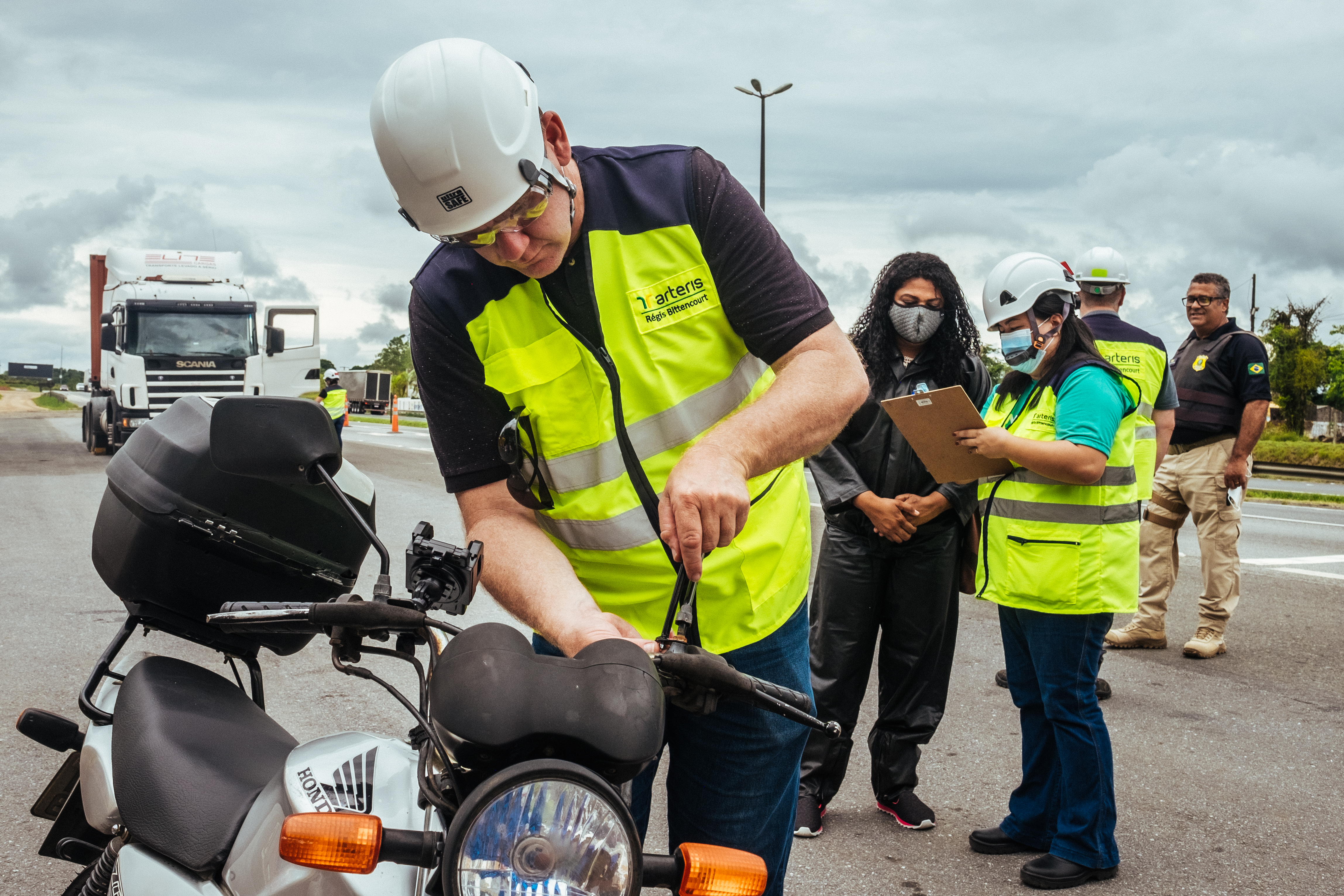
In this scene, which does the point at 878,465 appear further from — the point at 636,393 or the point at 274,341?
the point at 274,341

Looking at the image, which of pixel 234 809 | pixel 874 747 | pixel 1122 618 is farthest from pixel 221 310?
pixel 234 809

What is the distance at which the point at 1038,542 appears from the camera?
3822 mm

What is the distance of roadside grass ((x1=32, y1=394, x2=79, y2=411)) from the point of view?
6888cm

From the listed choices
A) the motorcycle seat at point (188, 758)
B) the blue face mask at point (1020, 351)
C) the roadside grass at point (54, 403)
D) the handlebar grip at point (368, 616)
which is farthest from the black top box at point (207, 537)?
the roadside grass at point (54, 403)

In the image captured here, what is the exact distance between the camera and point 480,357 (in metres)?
1.94

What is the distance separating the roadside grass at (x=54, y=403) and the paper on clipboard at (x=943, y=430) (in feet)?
232

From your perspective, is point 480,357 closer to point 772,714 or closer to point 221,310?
point 772,714

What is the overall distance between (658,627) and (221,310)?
21.0 metres

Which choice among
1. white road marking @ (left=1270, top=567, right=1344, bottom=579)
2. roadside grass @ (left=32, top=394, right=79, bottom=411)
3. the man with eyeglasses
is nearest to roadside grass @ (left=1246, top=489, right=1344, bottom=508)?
white road marking @ (left=1270, top=567, right=1344, bottom=579)

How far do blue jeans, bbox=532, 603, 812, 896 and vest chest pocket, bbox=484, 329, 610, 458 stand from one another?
397 mm

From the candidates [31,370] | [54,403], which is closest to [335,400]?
[54,403]

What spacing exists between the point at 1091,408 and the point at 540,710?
10.2ft

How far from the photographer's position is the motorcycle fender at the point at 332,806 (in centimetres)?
149

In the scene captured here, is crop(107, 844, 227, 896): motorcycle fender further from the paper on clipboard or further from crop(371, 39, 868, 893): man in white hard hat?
the paper on clipboard
